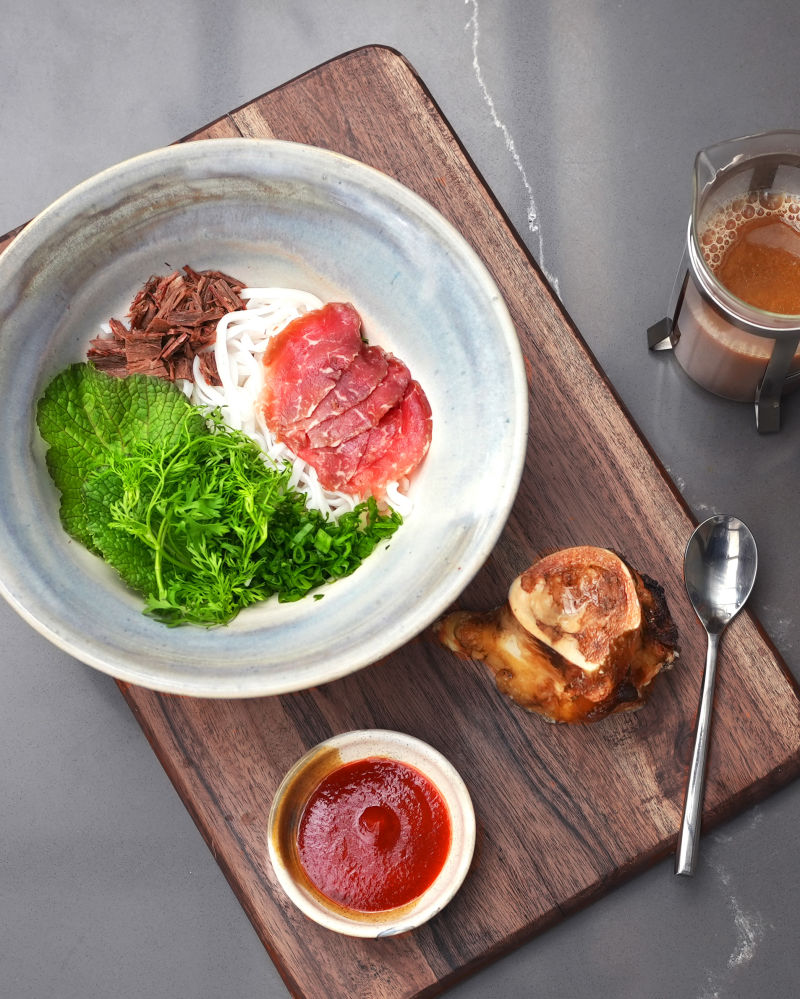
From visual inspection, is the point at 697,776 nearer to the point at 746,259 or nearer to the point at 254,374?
the point at 746,259

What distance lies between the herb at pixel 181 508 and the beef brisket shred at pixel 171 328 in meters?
0.07

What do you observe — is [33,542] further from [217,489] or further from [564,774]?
[564,774]

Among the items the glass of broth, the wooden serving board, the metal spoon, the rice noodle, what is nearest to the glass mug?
the glass of broth

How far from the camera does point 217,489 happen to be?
267cm

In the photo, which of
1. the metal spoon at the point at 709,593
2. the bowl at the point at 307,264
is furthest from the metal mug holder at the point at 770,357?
the bowl at the point at 307,264

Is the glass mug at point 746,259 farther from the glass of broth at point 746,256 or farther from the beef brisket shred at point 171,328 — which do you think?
the beef brisket shred at point 171,328

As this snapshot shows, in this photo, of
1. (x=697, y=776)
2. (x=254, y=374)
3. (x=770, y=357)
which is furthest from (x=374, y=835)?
(x=770, y=357)

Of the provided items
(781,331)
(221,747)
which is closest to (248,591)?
(221,747)

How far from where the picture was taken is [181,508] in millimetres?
2604

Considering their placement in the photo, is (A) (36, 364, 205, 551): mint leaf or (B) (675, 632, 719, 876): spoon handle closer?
(A) (36, 364, 205, 551): mint leaf

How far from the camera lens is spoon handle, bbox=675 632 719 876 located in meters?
2.88

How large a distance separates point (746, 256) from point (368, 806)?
2055 mm

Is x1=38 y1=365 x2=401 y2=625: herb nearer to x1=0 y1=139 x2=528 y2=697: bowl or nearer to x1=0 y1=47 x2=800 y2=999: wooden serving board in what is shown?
x1=0 y1=139 x2=528 y2=697: bowl

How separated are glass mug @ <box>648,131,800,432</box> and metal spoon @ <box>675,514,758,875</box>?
1.70ft
